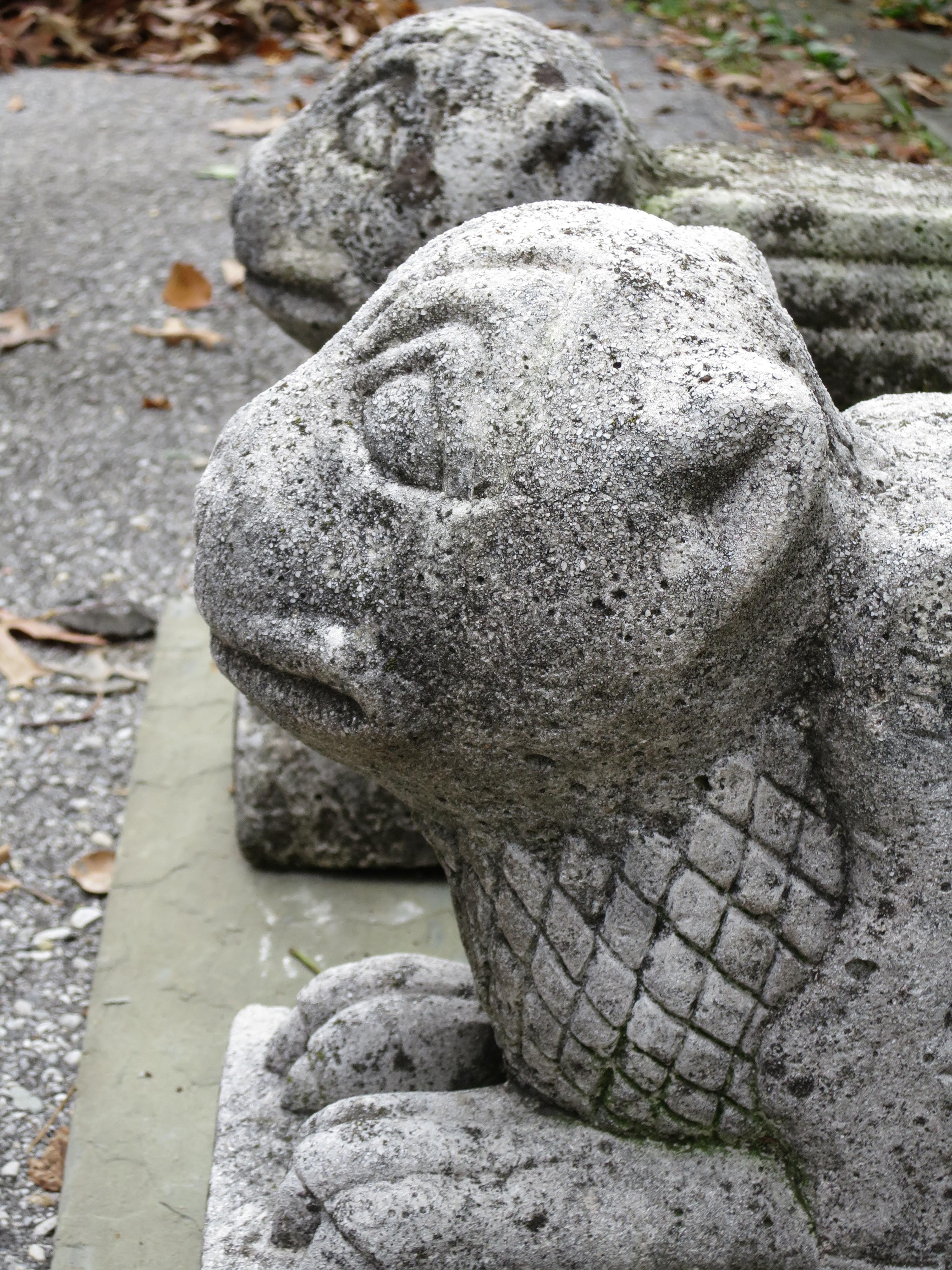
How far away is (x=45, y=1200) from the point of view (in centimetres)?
196

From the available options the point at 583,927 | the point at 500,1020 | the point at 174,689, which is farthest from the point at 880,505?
the point at 174,689

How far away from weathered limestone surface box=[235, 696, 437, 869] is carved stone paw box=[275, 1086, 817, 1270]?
1.09 m

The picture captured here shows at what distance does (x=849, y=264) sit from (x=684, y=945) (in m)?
1.46

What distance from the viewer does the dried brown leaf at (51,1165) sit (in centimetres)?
198

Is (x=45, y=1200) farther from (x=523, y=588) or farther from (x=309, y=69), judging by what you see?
(x=309, y=69)

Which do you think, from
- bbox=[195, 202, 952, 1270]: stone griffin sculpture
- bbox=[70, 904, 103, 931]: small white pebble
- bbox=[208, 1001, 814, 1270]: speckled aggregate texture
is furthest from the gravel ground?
bbox=[195, 202, 952, 1270]: stone griffin sculpture

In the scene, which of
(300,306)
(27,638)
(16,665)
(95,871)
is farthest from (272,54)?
(95,871)

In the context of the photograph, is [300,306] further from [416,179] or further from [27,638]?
[27,638]

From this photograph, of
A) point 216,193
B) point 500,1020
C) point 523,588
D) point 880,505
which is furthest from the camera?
point 216,193

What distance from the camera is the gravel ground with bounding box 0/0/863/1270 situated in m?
2.36

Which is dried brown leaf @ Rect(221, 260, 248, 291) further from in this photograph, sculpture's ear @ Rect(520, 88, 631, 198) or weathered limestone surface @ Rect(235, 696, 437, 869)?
sculpture's ear @ Rect(520, 88, 631, 198)

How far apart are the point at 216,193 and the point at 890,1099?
4529 millimetres

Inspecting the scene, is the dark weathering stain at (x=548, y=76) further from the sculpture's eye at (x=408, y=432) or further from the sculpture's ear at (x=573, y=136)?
the sculpture's eye at (x=408, y=432)

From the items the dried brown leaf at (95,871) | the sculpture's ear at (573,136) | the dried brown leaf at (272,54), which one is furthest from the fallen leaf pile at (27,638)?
the dried brown leaf at (272,54)
